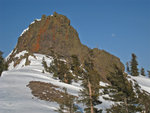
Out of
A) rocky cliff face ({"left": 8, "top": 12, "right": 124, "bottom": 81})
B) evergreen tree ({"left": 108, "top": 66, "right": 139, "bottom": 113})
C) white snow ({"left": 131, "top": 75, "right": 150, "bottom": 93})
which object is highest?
rocky cliff face ({"left": 8, "top": 12, "right": 124, "bottom": 81})

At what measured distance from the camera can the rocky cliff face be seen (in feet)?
289

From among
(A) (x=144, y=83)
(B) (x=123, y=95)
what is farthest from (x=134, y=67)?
(B) (x=123, y=95)

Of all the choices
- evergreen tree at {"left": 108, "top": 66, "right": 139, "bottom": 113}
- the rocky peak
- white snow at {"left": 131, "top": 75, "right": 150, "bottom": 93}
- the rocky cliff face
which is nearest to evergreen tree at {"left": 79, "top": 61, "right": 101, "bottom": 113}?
evergreen tree at {"left": 108, "top": 66, "right": 139, "bottom": 113}

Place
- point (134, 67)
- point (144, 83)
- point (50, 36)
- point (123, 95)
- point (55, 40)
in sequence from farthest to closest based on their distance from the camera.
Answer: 1. point (50, 36)
2. point (55, 40)
3. point (134, 67)
4. point (144, 83)
5. point (123, 95)

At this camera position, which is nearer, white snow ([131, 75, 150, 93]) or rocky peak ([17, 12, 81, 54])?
white snow ([131, 75, 150, 93])

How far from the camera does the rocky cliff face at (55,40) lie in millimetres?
87938

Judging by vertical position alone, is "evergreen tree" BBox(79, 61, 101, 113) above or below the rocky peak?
below

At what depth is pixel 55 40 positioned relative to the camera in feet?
309

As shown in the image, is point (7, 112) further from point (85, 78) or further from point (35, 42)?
point (35, 42)

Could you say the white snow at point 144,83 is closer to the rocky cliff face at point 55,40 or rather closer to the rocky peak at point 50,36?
the rocky cliff face at point 55,40

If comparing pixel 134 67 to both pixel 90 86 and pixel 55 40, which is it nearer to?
pixel 55 40

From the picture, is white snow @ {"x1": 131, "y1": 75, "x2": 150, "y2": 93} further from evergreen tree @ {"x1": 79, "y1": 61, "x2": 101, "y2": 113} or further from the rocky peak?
evergreen tree @ {"x1": 79, "y1": 61, "x2": 101, "y2": 113}

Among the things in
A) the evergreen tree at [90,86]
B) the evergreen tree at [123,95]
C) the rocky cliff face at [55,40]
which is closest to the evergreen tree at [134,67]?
the rocky cliff face at [55,40]

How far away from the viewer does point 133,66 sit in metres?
89.0
